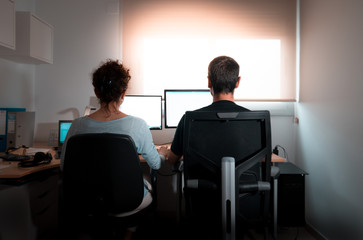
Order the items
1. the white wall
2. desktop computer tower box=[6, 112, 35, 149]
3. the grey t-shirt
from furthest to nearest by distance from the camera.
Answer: desktop computer tower box=[6, 112, 35, 149] < the white wall < the grey t-shirt

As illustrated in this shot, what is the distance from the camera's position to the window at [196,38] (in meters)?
2.45

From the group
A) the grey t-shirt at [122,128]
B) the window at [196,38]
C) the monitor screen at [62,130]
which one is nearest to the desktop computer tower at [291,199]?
the window at [196,38]

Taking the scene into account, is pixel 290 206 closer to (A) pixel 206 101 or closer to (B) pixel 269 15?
(A) pixel 206 101

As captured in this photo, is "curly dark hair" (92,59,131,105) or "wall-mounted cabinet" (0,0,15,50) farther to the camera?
"wall-mounted cabinet" (0,0,15,50)

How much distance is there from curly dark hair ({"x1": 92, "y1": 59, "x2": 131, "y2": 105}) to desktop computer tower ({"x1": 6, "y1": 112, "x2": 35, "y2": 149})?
3.63 feet

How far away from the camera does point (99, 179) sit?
43.8 inches

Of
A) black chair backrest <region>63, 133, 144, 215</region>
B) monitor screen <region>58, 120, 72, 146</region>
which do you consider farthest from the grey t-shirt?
monitor screen <region>58, 120, 72, 146</region>

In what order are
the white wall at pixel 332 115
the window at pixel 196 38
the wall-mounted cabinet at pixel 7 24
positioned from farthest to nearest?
the window at pixel 196 38, the wall-mounted cabinet at pixel 7 24, the white wall at pixel 332 115

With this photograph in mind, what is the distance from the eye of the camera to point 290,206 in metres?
1.98

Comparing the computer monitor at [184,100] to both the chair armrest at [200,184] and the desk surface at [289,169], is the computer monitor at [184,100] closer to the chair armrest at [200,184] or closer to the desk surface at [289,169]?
the desk surface at [289,169]

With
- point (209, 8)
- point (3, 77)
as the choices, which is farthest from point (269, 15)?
point (3, 77)

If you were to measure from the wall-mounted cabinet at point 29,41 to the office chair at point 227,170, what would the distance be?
183 cm

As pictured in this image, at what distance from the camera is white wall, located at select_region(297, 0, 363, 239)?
160 cm

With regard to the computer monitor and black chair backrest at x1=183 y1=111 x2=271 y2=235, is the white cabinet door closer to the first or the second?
the computer monitor
